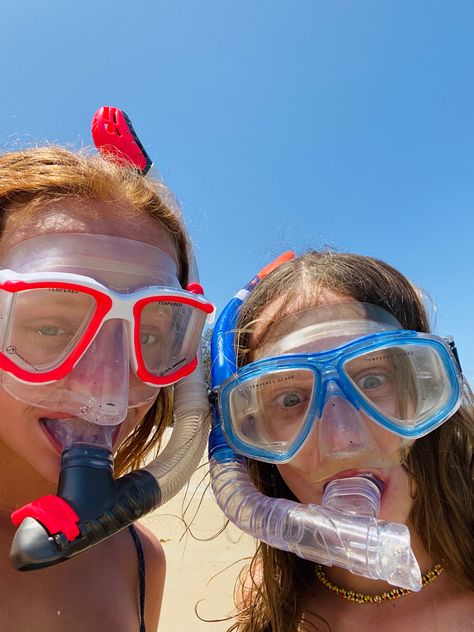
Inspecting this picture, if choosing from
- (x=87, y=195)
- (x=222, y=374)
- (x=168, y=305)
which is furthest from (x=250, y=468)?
(x=87, y=195)

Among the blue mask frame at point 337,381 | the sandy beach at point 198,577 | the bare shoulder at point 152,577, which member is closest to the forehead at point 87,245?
the blue mask frame at point 337,381

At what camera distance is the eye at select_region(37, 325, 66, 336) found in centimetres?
140

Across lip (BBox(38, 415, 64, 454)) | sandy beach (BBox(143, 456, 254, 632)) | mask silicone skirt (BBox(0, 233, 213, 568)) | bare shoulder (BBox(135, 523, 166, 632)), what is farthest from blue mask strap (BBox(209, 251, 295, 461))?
sandy beach (BBox(143, 456, 254, 632))

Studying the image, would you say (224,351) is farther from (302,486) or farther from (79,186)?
(79,186)

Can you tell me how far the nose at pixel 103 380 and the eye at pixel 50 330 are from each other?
103 mm

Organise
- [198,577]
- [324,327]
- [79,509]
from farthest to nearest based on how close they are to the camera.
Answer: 1. [198,577]
2. [324,327]
3. [79,509]

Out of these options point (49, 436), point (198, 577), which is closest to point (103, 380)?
point (49, 436)

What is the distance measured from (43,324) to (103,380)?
0.82 ft

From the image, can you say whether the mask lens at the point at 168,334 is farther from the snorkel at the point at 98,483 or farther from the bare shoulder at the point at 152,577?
the bare shoulder at the point at 152,577

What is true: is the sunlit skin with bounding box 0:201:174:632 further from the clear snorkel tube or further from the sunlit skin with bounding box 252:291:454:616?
the sunlit skin with bounding box 252:291:454:616

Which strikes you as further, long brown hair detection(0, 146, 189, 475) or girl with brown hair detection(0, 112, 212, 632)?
long brown hair detection(0, 146, 189, 475)

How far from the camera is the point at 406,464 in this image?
1812 mm

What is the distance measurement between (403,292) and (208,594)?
9.78 feet

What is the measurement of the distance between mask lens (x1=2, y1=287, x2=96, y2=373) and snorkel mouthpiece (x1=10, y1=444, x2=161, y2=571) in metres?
0.28
